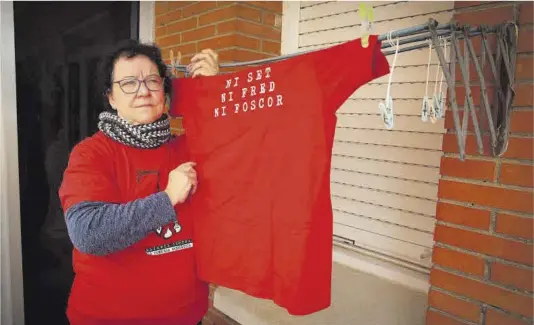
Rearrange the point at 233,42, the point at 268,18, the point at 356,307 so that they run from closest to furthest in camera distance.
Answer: the point at 356,307 < the point at 233,42 < the point at 268,18

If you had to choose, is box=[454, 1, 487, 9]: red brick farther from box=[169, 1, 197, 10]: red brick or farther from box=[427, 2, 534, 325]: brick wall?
box=[169, 1, 197, 10]: red brick

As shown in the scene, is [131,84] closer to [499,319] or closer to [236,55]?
[236,55]

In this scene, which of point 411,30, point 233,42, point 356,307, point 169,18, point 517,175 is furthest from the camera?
point 169,18

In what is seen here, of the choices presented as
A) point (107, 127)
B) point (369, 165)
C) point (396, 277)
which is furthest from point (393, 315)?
point (107, 127)

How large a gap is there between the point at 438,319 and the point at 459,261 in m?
0.21

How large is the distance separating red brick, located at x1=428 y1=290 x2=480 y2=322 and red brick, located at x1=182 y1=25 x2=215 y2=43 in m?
1.61

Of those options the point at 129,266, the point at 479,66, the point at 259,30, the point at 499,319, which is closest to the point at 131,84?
the point at 129,266

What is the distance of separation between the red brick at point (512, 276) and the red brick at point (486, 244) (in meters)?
0.03

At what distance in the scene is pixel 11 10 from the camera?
201 cm

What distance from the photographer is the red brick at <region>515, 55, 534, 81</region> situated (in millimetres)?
1017

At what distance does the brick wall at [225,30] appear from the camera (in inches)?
77.4

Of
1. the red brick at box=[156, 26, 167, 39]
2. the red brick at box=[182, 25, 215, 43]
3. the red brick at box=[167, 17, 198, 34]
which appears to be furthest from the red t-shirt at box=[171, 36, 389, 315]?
the red brick at box=[156, 26, 167, 39]

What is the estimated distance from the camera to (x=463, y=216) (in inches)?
46.4

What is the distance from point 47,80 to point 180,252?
1.60m
